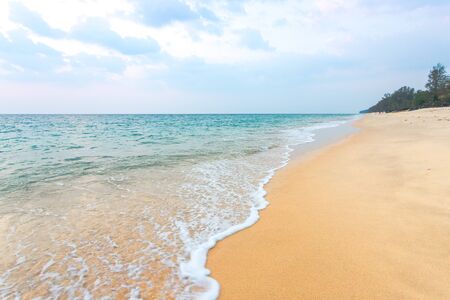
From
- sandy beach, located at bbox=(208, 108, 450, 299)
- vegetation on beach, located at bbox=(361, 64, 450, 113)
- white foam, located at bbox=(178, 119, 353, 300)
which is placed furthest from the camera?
vegetation on beach, located at bbox=(361, 64, 450, 113)

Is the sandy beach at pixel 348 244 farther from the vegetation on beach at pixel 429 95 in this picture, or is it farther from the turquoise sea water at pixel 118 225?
the vegetation on beach at pixel 429 95

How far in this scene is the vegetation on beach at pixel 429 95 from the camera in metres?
65.9

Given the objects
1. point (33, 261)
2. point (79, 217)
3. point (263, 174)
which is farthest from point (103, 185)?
point (263, 174)

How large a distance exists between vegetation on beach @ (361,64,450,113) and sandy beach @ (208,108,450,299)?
74.3m

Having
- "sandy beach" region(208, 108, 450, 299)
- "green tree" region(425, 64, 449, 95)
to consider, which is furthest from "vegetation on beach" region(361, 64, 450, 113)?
"sandy beach" region(208, 108, 450, 299)

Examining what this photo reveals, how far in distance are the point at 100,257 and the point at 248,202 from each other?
323 cm

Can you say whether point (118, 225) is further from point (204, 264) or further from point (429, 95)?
point (429, 95)

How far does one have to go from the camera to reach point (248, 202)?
238 inches

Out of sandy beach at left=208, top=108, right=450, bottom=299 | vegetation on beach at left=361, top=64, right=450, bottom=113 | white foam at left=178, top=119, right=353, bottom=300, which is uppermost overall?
vegetation on beach at left=361, top=64, right=450, bottom=113

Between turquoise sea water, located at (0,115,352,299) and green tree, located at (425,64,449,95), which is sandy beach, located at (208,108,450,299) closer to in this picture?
turquoise sea water, located at (0,115,352,299)

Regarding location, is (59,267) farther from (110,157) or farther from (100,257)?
(110,157)

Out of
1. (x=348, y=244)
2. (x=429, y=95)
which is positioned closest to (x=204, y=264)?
(x=348, y=244)

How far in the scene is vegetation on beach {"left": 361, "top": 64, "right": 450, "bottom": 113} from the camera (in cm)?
6594

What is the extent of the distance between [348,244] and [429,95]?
83.6 m
